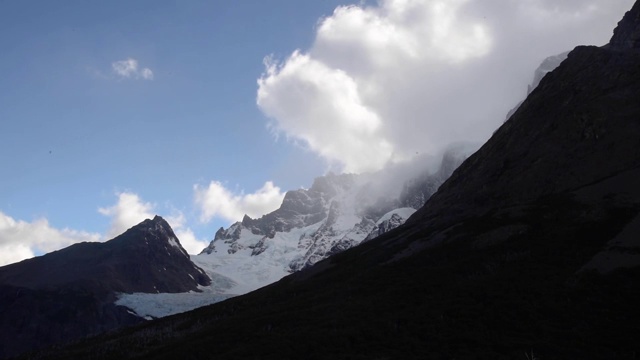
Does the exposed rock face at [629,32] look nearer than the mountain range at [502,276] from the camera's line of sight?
No

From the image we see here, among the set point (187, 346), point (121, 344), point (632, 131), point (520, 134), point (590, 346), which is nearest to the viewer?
point (590, 346)

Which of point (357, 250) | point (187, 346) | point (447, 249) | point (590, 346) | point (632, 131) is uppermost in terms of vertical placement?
point (632, 131)

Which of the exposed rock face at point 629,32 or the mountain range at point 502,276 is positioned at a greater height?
the exposed rock face at point 629,32

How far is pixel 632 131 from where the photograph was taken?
7775 cm

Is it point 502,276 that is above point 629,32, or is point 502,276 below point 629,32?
below

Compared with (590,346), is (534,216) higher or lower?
higher

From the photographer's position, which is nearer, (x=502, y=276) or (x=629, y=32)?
(x=502, y=276)

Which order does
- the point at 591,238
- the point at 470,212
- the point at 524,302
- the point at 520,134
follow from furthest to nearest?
1. the point at 520,134
2. the point at 470,212
3. the point at 591,238
4. the point at 524,302

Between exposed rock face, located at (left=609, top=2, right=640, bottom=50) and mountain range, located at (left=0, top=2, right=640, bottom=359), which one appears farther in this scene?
exposed rock face, located at (left=609, top=2, right=640, bottom=50)

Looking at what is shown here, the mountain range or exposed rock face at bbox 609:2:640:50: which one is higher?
exposed rock face at bbox 609:2:640:50

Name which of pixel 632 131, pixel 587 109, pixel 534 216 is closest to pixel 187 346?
pixel 534 216

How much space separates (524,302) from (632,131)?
52.9 meters

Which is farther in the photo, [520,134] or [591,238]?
[520,134]

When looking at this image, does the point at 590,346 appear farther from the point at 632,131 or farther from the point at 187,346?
the point at 632,131
